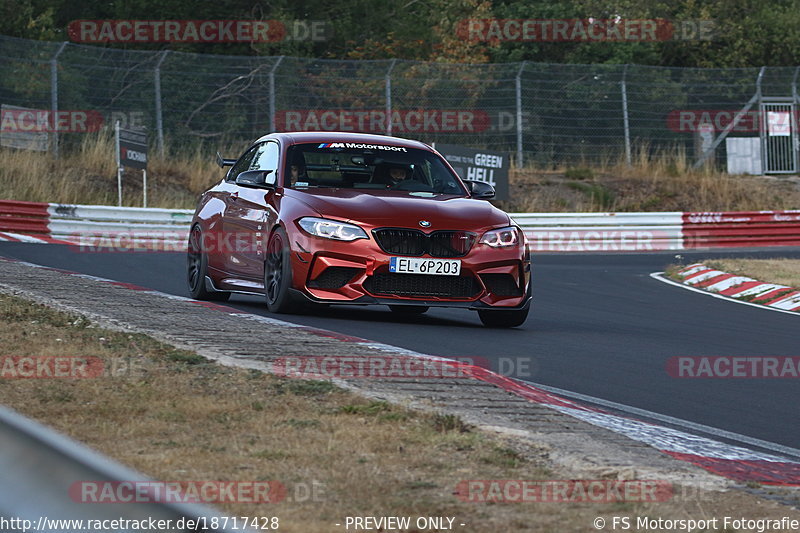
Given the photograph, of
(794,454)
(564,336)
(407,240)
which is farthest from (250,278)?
(794,454)

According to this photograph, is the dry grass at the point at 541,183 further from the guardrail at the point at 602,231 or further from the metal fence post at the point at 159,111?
the guardrail at the point at 602,231

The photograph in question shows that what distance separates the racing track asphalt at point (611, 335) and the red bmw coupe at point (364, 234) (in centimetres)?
29

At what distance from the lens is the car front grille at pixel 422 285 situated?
1034cm

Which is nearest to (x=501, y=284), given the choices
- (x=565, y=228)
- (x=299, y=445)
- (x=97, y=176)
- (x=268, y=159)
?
(x=268, y=159)

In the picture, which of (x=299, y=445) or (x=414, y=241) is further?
(x=414, y=241)

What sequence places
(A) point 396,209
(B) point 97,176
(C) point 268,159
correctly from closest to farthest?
(A) point 396,209
(C) point 268,159
(B) point 97,176

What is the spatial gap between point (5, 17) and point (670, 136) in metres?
16.9

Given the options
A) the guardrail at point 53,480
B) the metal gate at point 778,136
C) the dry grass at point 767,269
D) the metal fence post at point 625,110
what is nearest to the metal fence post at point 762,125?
the metal gate at point 778,136

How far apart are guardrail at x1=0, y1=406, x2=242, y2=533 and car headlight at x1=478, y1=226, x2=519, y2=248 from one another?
852 cm

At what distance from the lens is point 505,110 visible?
1178 inches

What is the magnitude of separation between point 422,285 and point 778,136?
85.9 feet

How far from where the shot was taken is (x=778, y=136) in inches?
1357

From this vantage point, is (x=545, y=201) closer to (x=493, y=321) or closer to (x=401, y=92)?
(x=401, y=92)

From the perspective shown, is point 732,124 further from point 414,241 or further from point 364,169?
point 414,241
